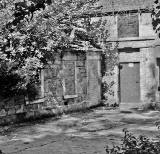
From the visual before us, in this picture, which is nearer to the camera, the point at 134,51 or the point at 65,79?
the point at 65,79

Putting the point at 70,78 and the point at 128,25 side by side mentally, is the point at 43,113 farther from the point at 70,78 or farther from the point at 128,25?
the point at 128,25

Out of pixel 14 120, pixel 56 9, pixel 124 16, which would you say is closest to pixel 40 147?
pixel 14 120

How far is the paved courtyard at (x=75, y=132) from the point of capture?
29.6ft

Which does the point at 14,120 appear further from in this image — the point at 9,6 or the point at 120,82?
the point at 120,82

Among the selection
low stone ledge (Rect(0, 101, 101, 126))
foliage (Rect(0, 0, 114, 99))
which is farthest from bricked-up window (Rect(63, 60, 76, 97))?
A: foliage (Rect(0, 0, 114, 99))

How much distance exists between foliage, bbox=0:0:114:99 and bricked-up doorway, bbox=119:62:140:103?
95.6 inches

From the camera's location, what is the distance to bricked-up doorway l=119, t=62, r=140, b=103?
62.3 ft

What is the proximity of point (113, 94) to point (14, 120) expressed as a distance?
7096 millimetres

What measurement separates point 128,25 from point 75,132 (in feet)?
28.9

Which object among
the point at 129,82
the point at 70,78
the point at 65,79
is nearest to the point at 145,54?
the point at 129,82

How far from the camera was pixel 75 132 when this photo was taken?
11.6 metres

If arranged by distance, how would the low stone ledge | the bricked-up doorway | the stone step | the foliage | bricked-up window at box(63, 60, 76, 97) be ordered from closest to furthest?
the foliage
the low stone ledge
bricked-up window at box(63, 60, 76, 97)
the stone step
the bricked-up doorway

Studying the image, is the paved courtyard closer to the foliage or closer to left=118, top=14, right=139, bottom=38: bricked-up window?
the foliage

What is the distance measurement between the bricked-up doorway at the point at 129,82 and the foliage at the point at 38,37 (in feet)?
7.97
